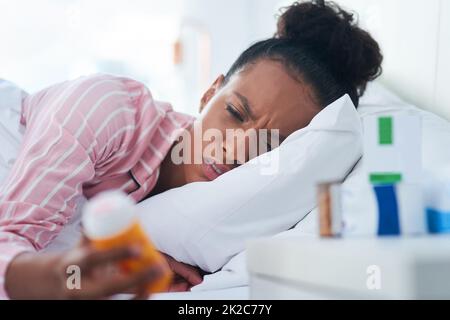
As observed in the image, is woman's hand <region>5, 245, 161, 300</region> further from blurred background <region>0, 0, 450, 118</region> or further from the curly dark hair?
blurred background <region>0, 0, 450, 118</region>

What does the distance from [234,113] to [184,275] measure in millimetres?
320

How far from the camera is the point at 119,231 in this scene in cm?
49

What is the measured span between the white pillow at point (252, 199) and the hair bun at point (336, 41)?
235 mm

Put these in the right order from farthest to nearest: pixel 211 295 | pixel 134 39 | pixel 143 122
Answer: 1. pixel 134 39
2. pixel 143 122
3. pixel 211 295

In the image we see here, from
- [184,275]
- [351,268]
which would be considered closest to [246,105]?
[184,275]

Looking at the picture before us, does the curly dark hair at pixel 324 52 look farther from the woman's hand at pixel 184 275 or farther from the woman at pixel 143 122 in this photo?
the woman's hand at pixel 184 275

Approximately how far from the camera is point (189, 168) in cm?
116

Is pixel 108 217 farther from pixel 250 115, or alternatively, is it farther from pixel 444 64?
pixel 444 64

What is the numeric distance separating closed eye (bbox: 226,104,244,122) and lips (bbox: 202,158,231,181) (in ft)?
0.31

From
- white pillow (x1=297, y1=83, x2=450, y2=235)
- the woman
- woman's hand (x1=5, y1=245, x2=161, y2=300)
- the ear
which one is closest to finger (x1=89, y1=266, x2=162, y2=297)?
woman's hand (x1=5, y1=245, x2=161, y2=300)

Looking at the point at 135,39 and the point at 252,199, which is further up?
the point at 135,39

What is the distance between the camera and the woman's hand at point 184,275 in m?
1.00

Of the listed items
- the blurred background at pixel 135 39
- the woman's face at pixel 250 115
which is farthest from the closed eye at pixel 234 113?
the blurred background at pixel 135 39

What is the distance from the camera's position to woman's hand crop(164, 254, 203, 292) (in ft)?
3.26
